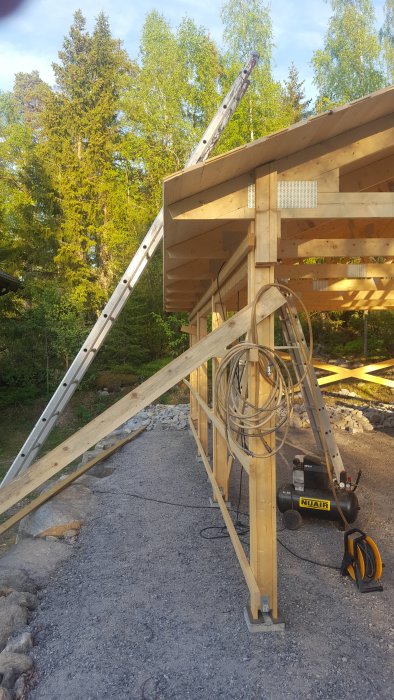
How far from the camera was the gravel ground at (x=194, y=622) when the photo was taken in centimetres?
271

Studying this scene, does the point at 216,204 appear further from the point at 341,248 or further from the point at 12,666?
the point at 12,666

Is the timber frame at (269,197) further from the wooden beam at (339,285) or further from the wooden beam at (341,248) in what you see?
the wooden beam at (339,285)

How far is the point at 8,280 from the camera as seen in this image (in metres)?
12.1

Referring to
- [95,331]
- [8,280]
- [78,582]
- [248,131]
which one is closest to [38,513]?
[78,582]

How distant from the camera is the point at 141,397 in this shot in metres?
3.17

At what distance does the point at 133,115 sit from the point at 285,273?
1706cm

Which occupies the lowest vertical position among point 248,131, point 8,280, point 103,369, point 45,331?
point 103,369

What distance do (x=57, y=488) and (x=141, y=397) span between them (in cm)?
381

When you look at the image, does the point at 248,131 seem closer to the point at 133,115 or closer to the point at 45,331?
the point at 133,115

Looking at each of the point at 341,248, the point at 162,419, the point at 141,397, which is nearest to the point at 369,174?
the point at 341,248

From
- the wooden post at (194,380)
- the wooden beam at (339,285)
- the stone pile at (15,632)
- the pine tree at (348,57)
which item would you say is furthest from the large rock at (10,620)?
the pine tree at (348,57)

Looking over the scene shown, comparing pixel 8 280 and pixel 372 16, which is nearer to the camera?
pixel 8 280

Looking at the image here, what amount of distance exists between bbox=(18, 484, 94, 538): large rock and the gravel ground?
22 centimetres

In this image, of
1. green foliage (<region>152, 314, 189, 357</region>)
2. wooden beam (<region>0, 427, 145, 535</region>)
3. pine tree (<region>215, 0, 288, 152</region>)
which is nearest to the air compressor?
wooden beam (<region>0, 427, 145, 535</region>)
